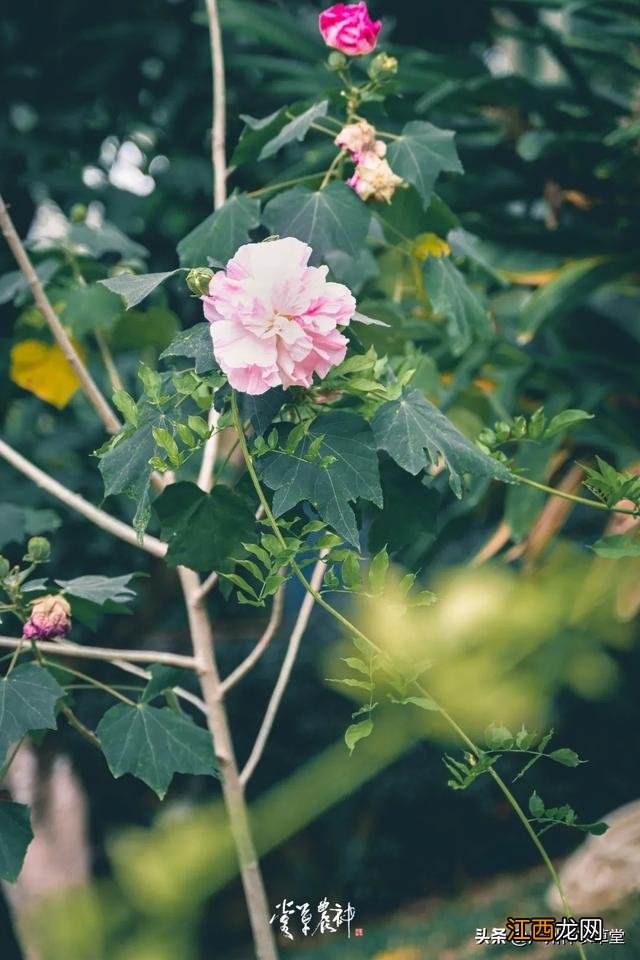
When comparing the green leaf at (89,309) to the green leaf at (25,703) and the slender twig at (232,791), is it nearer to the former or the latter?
the slender twig at (232,791)

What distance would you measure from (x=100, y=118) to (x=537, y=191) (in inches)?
39.7

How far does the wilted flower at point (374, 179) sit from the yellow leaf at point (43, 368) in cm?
59

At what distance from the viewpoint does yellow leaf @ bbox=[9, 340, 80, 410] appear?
149 centimetres

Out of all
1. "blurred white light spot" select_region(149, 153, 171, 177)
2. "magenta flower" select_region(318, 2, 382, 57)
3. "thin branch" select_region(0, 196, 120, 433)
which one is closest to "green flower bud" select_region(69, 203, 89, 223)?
"thin branch" select_region(0, 196, 120, 433)

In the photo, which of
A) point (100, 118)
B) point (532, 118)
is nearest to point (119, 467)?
point (100, 118)

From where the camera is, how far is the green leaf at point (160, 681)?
1.01 meters

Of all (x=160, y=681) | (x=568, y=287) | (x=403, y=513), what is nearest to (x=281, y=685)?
(x=160, y=681)

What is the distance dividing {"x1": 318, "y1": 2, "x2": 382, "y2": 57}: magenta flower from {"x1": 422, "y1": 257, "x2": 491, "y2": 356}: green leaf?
0.85 feet

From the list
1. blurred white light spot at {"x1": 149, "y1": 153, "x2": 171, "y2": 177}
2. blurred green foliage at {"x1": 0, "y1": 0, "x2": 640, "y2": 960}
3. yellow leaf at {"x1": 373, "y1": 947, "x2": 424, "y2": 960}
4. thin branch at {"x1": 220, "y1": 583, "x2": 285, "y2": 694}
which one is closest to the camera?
thin branch at {"x1": 220, "y1": 583, "x2": 285, "y2": 694}

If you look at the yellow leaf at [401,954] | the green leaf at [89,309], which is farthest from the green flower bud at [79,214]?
the yellow leaf at [401,954]

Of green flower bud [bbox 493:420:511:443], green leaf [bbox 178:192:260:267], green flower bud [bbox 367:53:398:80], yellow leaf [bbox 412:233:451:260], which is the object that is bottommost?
green flower bud [bbox 493:420:511:443]

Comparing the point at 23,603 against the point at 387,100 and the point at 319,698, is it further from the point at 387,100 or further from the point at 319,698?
the point at 319,698

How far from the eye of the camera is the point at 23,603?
3.54ft

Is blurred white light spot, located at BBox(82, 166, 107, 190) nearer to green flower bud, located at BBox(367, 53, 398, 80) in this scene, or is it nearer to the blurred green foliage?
the blurred green foliage
